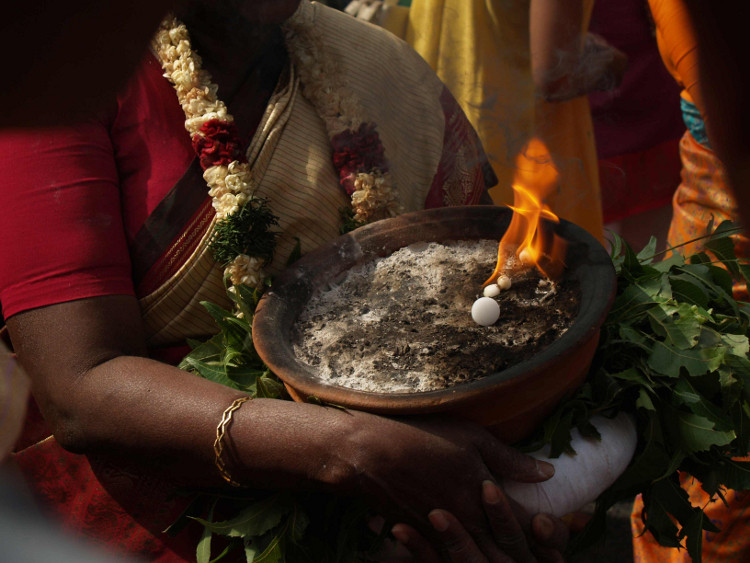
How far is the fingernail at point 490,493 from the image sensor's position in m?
1.51

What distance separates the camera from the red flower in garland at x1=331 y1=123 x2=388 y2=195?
7.38 feet

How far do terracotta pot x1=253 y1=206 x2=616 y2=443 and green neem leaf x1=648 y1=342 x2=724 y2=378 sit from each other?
0.64 feet

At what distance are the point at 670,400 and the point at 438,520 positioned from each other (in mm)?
721

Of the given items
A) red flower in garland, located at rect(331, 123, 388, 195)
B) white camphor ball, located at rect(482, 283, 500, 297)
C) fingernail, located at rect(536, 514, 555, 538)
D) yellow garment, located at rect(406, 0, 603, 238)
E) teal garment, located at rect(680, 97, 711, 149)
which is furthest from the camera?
yellow garment, located at rect(406, 0, 603, 238)

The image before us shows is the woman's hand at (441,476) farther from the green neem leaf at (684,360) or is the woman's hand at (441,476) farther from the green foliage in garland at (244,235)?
the green foliage in garland at (244,235)

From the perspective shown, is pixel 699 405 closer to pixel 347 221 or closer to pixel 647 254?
pixel 647 254

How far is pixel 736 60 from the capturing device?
24.0 inches

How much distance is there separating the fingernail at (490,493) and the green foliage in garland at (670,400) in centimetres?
20

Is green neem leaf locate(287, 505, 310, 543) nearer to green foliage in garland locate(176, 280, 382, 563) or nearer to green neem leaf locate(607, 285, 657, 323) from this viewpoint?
green foliage in garland locate(176, 280, 382, 563)

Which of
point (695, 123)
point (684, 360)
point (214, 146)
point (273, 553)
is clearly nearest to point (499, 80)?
point (695, 123)

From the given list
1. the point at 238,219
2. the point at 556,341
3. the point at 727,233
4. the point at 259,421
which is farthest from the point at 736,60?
the point at 727,233

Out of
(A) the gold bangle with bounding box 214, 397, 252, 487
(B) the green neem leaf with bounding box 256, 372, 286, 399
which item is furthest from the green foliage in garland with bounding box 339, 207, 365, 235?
(A) the gold bangle with bounding box 214, 397, 252, 487

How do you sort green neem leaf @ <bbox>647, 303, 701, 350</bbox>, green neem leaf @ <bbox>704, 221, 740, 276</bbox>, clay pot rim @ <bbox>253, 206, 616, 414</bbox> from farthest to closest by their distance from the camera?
green neem leaf @ <bbox>704, 221, 740, 276</bbox>
green neem leaf @ <bbox>647, 303, 701, 350</bbox>
clay pot rim @ <bbox>253, 206, 616, 414</bbox>

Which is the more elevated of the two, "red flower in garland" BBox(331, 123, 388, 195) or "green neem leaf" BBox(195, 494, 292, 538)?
"red flower in garland" BBox(331, 123, 388, 195)
